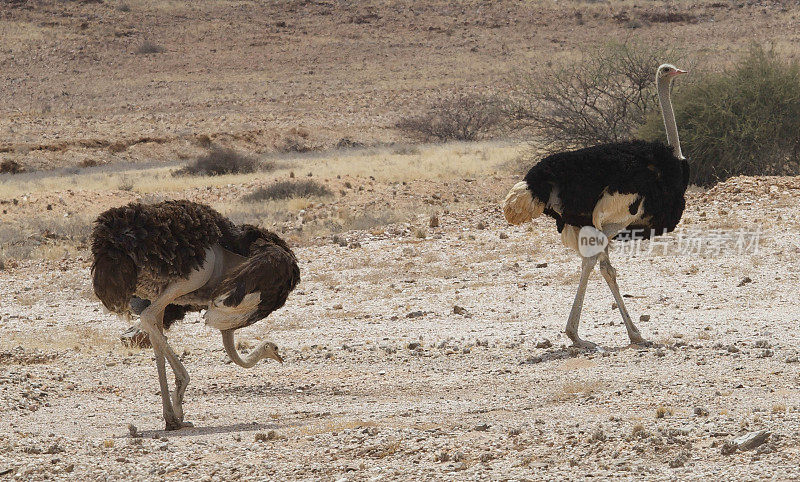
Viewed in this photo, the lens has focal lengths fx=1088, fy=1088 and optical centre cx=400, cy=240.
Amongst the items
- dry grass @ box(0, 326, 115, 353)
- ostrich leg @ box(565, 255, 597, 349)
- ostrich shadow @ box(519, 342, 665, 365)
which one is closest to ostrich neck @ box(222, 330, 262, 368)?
ostrich shadow @ box(519, 342, 665, 365)

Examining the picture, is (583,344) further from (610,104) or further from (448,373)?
(610,104)

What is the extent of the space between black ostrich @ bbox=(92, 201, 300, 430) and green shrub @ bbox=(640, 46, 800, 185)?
15.3 meters

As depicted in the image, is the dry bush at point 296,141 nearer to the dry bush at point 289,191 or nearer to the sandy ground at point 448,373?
the dry bush at point 289,191

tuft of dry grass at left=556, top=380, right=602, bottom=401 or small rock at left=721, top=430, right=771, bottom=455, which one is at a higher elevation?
small rock at left=721, top=430, right=771, bottom=455

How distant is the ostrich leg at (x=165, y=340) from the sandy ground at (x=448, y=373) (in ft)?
0.80

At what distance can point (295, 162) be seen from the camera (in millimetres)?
34688

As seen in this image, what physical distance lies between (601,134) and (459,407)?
65.0 feet

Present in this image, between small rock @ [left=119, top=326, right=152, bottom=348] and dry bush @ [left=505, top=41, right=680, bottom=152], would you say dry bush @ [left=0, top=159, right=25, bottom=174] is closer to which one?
dry bush @ [left=505, top=41, right=680, bottom=152]

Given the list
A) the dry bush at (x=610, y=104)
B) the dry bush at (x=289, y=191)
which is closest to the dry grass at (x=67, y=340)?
the dry bush at (x=289, y=191)

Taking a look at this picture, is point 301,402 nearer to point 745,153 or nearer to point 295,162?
point 745,153

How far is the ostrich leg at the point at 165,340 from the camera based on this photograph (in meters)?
7.55

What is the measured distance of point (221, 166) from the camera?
32.0 metres

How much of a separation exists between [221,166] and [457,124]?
489 inches

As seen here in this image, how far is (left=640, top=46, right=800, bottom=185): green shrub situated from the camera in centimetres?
2144
